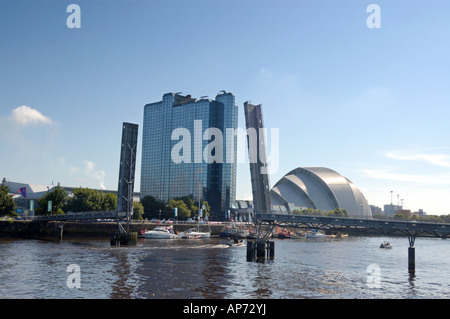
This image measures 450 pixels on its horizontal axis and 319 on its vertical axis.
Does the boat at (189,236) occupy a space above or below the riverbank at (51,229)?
below

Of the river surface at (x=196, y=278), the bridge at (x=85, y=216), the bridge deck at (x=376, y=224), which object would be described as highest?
the bridge deck at (x=376, y=224)

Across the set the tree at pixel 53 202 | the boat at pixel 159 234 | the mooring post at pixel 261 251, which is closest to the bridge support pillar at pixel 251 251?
the mooring post at pixel 261 251

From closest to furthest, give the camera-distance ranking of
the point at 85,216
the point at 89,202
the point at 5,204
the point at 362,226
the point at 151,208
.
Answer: the point at 362,226
the point at 85,216
the point at 5,204
the point at 89,202
the point at 151,208

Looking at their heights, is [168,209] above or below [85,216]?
above

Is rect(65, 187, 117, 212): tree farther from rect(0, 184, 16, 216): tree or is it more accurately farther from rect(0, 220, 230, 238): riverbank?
rect(0, 184, 16, 216): tree

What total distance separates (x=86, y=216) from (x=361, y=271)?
73.4 metres

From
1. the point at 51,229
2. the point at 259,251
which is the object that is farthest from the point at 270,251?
the point at 51,229

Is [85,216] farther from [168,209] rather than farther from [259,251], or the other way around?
[168,209]

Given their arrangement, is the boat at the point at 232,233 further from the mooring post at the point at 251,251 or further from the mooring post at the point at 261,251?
the mooring post at the point at 251,251

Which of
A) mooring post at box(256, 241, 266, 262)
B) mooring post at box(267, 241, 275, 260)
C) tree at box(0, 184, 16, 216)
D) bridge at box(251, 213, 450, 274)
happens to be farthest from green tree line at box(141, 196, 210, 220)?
mooring post at box(256, 241, 266, 262)
